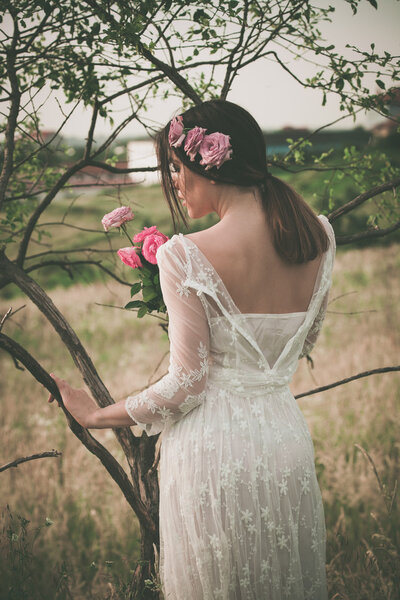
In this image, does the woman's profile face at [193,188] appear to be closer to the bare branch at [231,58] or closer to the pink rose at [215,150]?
the pink rose at [215,150]

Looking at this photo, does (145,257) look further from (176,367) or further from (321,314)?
(321,314)

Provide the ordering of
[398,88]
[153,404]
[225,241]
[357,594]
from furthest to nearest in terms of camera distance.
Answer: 1. [357,594]
2. [398,88]
3. [153,404]
4. [225,241]

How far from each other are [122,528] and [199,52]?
3.04 meters

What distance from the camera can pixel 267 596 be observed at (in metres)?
1.79

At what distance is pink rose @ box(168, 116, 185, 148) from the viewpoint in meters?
1.69

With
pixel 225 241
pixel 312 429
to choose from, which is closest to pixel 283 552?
pixel 225 241

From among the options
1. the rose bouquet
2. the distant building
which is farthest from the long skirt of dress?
the distant building

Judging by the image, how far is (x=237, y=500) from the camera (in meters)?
1.74

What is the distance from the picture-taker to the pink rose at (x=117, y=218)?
6.26ft

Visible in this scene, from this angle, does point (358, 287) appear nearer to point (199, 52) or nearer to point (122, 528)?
point (122, 528)

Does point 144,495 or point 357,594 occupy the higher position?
point 144,495

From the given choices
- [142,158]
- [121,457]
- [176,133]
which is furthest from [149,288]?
[121,457]

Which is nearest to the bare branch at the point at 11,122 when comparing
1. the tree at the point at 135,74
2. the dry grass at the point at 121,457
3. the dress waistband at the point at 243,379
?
the tree at the point at 135,74

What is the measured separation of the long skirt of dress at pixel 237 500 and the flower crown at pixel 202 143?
75cm
